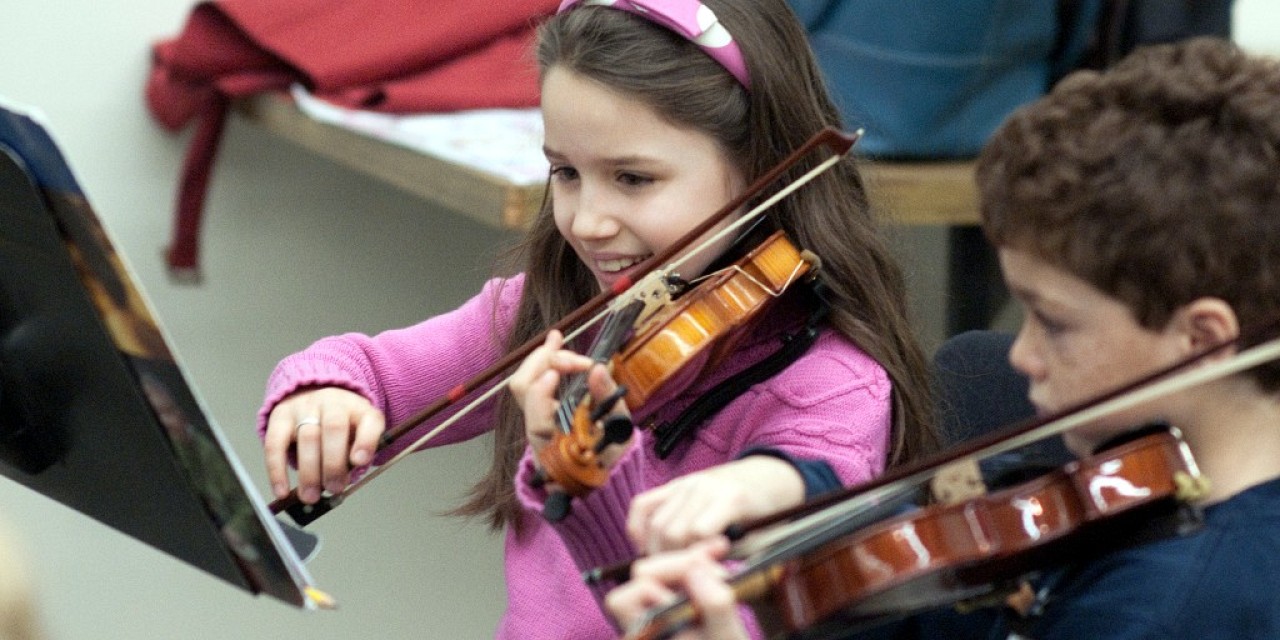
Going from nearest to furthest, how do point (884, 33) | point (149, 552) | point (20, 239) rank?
point (20, 239) < point (884, 33) < point (149, 552)

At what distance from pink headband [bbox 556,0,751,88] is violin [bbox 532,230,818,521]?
13cm

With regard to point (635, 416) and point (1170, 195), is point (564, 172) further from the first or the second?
point (1170, 195)

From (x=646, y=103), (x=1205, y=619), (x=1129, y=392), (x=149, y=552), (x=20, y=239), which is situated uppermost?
(x=20, y=239)

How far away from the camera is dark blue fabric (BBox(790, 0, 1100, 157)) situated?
1988mm

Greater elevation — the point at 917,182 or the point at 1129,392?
the point at 1129,392

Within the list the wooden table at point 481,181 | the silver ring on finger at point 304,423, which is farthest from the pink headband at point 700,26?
the wooden table at point 481,181

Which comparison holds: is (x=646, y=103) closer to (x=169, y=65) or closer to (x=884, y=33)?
(x=884, y=33)

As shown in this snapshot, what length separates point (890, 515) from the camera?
2.88ft

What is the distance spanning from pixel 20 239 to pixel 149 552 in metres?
1.56

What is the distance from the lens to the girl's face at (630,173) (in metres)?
1.10

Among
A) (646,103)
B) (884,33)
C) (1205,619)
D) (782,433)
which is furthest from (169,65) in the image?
(1205,619)

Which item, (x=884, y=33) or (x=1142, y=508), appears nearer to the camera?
(x=1142, y=508)

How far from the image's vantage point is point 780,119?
115cm

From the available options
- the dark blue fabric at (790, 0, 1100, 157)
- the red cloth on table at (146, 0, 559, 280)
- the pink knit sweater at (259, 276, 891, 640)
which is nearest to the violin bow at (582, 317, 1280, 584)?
the pink knit sweater at (259, 276, 891, 640)
